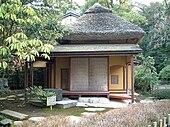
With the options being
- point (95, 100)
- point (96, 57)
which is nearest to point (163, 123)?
point (95, 100)

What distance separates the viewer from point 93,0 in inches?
965

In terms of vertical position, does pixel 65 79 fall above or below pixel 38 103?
above

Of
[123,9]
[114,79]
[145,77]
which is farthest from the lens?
[123,9]

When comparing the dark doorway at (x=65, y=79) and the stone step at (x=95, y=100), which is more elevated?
the dark doorway at (x=65, y=79)

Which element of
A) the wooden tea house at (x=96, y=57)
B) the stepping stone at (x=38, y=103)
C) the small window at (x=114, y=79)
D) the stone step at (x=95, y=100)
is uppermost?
the wooden tea house at (x=96, y=57)

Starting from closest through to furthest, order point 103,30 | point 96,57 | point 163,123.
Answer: point 163,123
point 96,57
point 103,30

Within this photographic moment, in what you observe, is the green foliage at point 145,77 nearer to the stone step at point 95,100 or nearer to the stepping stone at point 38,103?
the stone step at point 95,100

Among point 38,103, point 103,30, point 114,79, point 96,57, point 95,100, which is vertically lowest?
point 95,100

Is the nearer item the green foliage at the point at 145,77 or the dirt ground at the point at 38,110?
the dirt ground at the point at 38,110

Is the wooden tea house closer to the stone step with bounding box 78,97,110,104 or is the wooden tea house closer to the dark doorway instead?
the dark doorway

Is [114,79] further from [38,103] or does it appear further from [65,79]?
[38,103]

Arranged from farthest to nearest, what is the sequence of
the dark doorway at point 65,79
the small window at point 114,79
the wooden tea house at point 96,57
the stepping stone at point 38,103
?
1. the small window at point 114,79
2. the dark doorway at point 65,79
3. the wooden tea house at point 96,57
4. the stepping stone at point 38,103

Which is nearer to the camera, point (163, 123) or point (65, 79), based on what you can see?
point (163, 123)

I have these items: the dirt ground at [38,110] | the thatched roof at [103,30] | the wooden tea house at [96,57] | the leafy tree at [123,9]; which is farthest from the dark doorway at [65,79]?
the leafy tree at [123,9]
